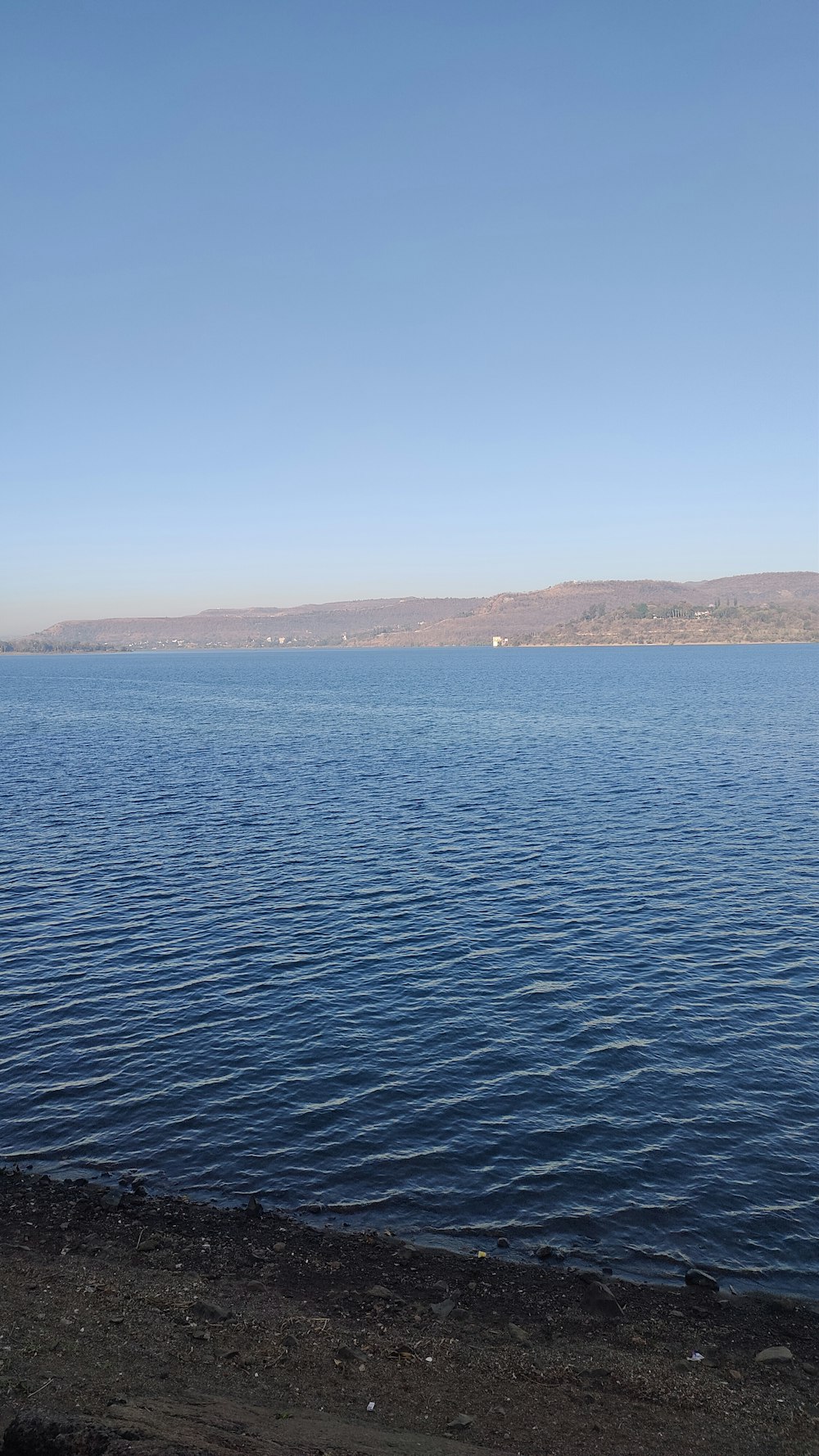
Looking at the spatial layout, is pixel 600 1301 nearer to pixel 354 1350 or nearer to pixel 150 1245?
pixel 354 1350

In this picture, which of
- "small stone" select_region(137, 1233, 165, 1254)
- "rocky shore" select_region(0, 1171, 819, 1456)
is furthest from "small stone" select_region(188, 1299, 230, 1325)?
"small stone" select_region(137, 1233, 165, 1254)

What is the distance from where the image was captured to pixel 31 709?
186 meters

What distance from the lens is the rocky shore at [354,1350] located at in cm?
1544

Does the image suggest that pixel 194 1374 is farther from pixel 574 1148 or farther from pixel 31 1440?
pixel 574 1148

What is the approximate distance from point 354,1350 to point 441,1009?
1886 cm

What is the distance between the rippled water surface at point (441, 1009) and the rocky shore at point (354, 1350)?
7.21 ft

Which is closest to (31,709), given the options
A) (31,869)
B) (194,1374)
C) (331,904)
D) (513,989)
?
(31,869)

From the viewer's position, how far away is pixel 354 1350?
58.6ft

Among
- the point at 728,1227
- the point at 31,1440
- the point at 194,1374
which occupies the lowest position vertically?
the point at 728,1227

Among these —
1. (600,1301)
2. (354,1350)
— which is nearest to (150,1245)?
(354,1350)

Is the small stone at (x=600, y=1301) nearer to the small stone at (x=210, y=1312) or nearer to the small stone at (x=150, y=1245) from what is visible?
the small stone at (x=210, y=1312)

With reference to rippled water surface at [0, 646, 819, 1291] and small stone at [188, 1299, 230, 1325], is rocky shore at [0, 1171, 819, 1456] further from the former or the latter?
rippled water surface at [0, 646, 819, 1291]

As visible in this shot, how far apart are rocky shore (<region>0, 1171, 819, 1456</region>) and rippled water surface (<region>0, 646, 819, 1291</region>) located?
7.21 feet

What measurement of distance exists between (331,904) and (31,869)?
2137 cm
